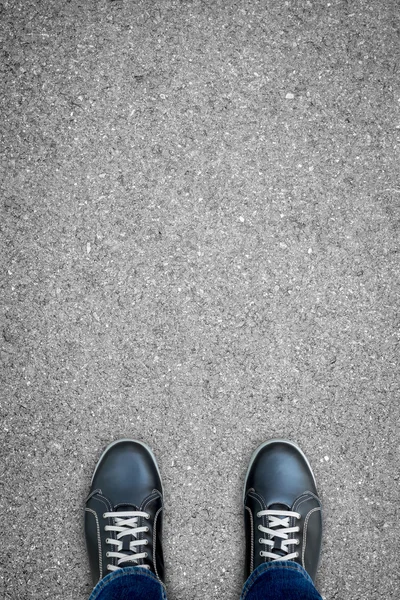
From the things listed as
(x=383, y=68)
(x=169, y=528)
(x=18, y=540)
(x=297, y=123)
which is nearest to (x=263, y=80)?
(x=297, y=123)

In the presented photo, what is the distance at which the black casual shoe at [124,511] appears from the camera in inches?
56.2

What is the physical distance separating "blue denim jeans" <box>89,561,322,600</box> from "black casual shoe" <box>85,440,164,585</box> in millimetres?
68

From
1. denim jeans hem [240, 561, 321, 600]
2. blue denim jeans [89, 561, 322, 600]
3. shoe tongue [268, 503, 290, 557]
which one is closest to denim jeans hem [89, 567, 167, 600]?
blue denim jeans [89, 561, 322, 600]

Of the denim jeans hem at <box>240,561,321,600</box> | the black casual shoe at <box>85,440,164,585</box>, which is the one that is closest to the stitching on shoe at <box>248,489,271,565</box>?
the denim jeans hem at <box>240,561,321,600</box>

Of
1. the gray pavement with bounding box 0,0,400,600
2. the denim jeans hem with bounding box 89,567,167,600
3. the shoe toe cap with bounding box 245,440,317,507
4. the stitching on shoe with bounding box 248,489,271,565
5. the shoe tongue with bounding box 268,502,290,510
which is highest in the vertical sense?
the gray pavement with bounding box 0,0,400,600

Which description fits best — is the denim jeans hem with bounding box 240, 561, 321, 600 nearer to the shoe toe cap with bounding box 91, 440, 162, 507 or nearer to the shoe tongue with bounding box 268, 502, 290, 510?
the shoe tongue with bounding box 268, 502, 290, 510

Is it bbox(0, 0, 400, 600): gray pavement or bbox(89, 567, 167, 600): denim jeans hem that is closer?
bbox(89, 567, 167, 600): denim jeans hem

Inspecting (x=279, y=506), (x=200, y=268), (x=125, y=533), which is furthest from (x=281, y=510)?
(x=200, y=268)

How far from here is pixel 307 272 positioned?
1458 millimetres

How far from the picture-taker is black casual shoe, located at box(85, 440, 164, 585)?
143 centimetres

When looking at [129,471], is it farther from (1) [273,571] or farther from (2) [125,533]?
(1) [273,571]

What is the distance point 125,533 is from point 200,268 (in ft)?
3.06

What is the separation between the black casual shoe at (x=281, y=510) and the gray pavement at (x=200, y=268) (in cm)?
5

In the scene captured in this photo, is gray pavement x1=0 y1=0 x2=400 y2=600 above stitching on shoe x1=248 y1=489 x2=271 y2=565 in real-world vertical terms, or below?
above
